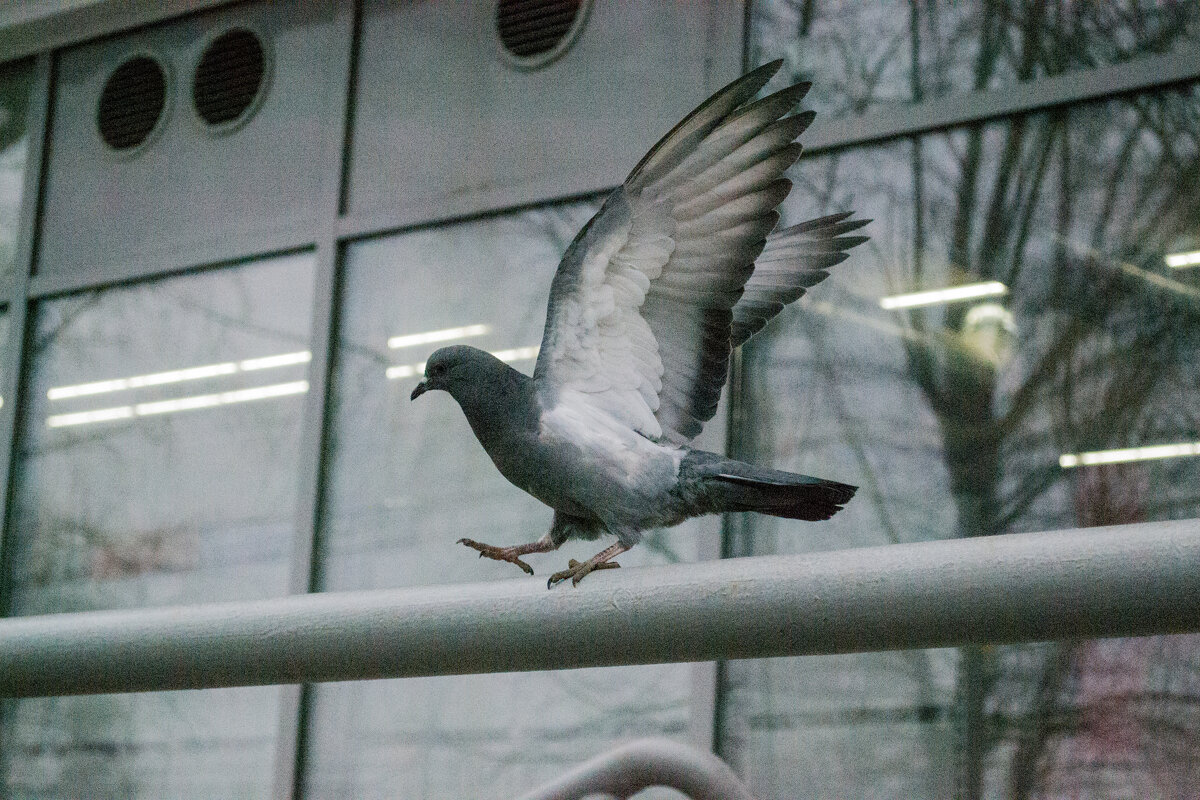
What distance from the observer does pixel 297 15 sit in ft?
A: 20.0

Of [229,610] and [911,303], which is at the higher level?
[911,303]

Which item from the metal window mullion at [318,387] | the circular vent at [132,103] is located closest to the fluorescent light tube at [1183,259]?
the metal window mullion at [318,387]

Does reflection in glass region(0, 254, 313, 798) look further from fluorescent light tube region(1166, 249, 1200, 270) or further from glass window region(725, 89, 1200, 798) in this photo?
fluorescent light tube region(1166, 249, 1200, 270)

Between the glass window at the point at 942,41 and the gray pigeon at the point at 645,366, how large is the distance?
2.27 metres

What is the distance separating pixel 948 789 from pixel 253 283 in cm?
344

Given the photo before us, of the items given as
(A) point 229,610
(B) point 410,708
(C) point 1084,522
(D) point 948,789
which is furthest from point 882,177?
(A) point 229,610

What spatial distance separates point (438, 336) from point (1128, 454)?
256cm

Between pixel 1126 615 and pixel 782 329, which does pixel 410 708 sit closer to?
pixel 782 329

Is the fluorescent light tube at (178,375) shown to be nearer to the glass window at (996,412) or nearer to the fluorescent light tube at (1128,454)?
the glass window at (996,412)

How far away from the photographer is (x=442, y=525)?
5215 mm

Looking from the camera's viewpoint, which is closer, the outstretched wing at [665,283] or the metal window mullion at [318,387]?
the outstretched wing at [665,283]

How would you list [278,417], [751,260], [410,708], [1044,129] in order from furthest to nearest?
[278,417] < [410,708] < [1044,129] < [751,260]

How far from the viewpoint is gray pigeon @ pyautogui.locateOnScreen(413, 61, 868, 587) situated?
7.52 ft

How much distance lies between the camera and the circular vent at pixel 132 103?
6.35 metres
